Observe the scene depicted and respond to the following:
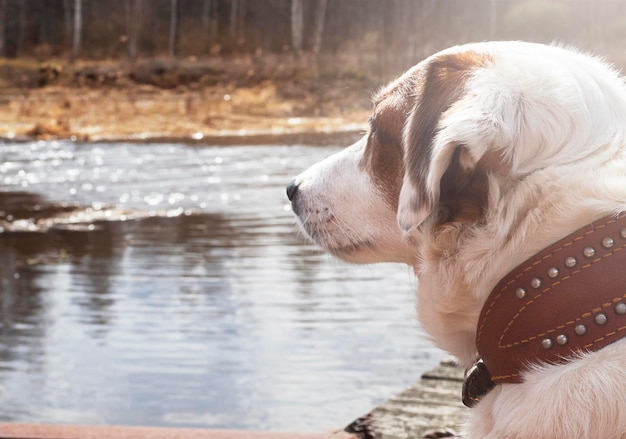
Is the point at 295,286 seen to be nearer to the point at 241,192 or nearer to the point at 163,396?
the point at 163,396

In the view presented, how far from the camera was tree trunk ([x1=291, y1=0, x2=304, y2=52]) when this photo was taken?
143 ft

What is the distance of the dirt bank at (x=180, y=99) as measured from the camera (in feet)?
88.8

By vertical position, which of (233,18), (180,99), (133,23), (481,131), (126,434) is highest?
(481,131)

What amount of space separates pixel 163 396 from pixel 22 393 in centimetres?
82

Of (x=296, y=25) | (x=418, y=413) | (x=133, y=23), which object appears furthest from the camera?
(x=133, y=23)

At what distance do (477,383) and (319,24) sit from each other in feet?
139

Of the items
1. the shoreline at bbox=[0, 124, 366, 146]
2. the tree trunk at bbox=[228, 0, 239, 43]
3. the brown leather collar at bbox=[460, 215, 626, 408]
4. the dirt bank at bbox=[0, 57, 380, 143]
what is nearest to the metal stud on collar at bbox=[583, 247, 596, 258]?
the brown leather collar at bbox=[460, 215, 626, 408]

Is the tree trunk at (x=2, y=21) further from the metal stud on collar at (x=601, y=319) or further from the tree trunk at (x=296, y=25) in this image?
the metal stud on collar at (x=601, y=319)

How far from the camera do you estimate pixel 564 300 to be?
1.95 m

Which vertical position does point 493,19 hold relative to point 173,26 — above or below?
above

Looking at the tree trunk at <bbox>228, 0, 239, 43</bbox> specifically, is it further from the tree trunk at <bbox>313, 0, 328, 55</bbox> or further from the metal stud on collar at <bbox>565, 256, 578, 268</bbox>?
the metal stud on collar at <bbox>565, 256, 578, 268</bbox>

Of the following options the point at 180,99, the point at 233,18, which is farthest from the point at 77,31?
the point at 180,99

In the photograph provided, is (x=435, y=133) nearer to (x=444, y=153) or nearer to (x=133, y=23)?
(x=444, y=153)

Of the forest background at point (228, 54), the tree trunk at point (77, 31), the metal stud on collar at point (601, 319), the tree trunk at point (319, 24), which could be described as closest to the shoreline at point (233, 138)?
the forest background at point (228, 54)
